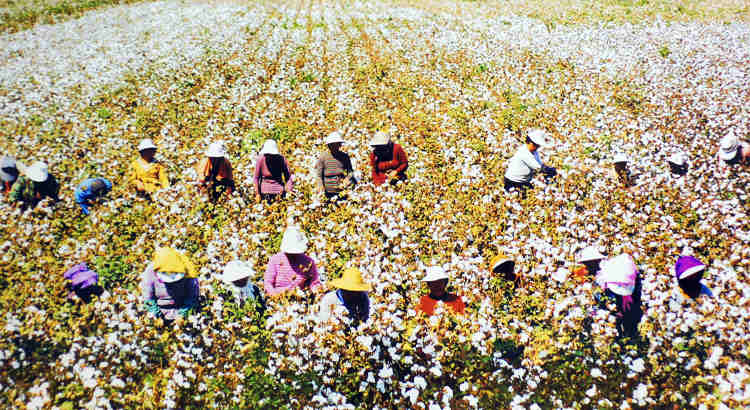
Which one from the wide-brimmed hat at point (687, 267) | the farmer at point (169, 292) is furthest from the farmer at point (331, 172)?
the wide-brimmed hat at point (687, 267)

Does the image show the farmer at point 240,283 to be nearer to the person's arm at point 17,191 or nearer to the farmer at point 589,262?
the farmer at point 589,262

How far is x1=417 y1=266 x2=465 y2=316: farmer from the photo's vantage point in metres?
5.59

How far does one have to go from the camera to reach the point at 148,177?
8.89 m

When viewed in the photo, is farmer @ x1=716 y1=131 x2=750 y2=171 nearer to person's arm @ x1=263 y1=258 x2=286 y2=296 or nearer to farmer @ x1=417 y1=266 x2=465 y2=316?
farmer @ x1=417 y1=266 x2=465 y2=316

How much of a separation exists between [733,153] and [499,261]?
24.3ft

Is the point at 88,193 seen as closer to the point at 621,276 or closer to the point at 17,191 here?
the point at 17,191

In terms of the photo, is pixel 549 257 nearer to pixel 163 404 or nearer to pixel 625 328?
pixel 625 328

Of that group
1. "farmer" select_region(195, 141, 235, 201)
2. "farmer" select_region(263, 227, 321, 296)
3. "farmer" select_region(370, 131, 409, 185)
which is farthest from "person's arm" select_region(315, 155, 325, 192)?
"farmer" select_region(263, 227, 321, 296)

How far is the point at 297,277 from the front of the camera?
608 cm

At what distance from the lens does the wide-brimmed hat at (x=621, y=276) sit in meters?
5.56

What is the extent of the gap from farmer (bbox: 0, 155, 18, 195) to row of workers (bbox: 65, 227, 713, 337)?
16.1 ft

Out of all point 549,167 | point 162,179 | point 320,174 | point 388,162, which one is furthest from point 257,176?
point 549,167

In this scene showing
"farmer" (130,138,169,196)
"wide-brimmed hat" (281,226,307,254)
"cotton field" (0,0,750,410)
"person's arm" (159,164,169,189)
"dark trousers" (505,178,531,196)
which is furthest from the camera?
"person's arm" (159,164,169,189)

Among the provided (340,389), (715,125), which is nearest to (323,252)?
(340,389)
